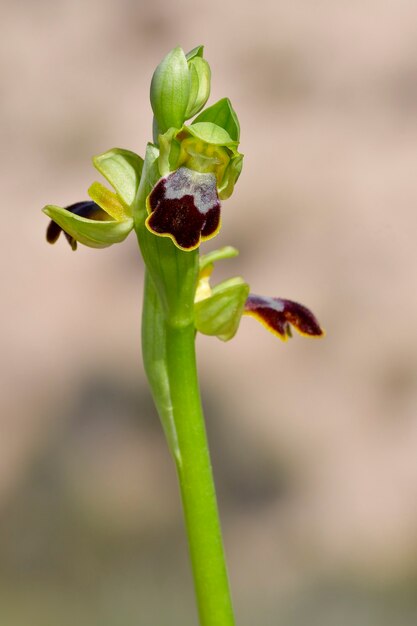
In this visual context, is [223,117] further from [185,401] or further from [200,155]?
[185,401]

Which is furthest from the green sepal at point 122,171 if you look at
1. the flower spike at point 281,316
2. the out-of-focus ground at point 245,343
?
the out-of-focus ground at point 245,343

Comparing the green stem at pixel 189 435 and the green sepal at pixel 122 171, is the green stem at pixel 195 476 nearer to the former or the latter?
the green stem at pixel 189 435

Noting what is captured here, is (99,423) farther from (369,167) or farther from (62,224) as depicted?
(62,224)

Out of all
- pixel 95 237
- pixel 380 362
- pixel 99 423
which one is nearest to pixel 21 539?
pixel 99 423

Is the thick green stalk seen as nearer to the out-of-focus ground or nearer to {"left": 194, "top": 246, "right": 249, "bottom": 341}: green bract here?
{"left": 194, "top": 246, "right": 249, "bottom": 341}: green bract

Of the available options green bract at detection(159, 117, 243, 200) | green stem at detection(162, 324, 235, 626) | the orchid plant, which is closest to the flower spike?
the orchid plant

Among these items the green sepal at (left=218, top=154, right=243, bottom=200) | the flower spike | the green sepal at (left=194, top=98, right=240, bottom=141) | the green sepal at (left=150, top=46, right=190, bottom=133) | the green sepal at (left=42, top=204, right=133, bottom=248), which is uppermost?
the green sepal at (left=150, top=46, right=190, bottom=133)
